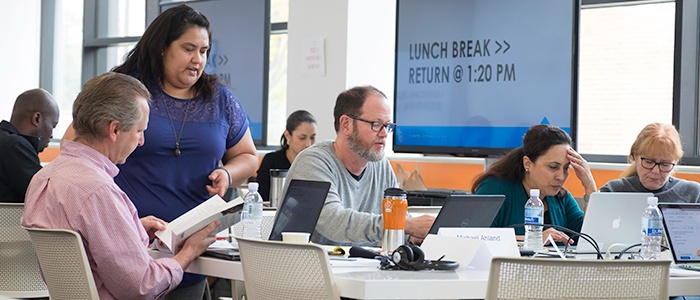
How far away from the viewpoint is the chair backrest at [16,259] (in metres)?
3.75

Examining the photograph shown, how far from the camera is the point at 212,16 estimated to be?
25.2 ft

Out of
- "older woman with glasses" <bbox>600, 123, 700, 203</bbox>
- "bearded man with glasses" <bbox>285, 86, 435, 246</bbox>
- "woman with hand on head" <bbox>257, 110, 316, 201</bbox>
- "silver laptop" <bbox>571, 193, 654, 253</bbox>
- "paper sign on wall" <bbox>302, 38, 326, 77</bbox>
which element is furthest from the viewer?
"paper sign on wall" <bbox>302, 38, 326, 77</bbox>

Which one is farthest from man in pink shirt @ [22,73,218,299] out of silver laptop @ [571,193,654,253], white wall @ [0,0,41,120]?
white wall @ [0,0,41,120]

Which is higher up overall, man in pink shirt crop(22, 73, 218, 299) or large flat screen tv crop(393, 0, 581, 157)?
large flat screen tv crop(393, 0, 581, 157)

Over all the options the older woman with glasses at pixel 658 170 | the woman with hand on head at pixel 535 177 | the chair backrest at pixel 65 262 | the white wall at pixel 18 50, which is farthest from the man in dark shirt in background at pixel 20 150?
the white wall at pixel 18 50

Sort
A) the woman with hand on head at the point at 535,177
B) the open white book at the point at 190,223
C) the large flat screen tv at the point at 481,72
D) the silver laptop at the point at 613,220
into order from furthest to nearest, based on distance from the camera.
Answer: the large flat screen tv at the point at 481,72 → the woman with hand on head at the point at 535,177 → the silver laptop at the point at 613,220 → the open white book at the point at 190,223

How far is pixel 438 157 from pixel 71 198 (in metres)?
3.84

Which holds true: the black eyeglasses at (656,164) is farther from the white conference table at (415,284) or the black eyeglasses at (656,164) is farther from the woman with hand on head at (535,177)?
the white conference table at (415,284)

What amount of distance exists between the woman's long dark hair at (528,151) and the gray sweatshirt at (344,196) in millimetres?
626

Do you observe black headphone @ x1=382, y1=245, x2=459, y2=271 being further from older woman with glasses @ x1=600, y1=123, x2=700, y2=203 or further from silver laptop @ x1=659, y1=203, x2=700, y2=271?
older woman with glasses @ x1=600, y1=123, x2=700, y2=203

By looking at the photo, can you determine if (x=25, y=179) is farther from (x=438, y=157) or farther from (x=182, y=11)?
(x=438, y=157)

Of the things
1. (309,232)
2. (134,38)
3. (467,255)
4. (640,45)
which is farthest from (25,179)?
(134,38)

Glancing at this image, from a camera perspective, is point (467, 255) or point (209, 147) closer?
point (467, 255)

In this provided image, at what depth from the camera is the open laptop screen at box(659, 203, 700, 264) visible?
3018 mm
